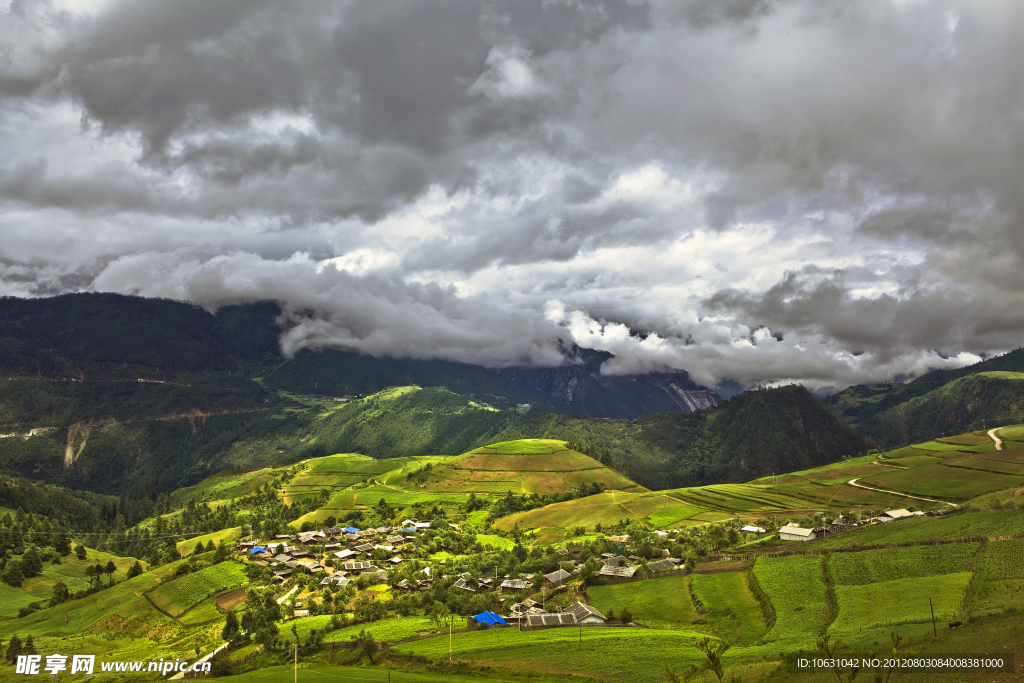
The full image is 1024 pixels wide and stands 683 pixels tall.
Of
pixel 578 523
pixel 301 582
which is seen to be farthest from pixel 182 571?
pixel 578 523

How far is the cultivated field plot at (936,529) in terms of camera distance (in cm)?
6981

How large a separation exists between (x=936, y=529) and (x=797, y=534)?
872 inches

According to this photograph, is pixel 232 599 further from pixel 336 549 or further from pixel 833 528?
pixel 833 528

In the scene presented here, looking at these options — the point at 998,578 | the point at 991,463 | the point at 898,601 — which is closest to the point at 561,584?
the point at 898,601

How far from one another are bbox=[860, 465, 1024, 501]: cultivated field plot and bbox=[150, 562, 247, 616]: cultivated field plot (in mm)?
171134

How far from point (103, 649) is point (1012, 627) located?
4205 inches

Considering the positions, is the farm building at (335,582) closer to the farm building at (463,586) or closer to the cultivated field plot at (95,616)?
the farm building at (463,586)

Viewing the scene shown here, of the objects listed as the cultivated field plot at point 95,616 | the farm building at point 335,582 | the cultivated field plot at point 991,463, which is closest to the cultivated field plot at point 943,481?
the cultivated field plot at point 991,463

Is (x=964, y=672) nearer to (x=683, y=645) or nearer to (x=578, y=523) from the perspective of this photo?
(x=683, y=645)

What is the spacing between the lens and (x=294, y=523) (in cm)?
15912

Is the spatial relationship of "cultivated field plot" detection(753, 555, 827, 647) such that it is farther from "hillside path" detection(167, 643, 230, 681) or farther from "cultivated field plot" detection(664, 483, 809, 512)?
"cultivated field plot" detection(664, 483, 809, 512)

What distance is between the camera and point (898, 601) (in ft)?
184

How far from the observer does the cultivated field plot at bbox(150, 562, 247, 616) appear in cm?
9712

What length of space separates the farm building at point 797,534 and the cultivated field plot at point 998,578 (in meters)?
30.1
